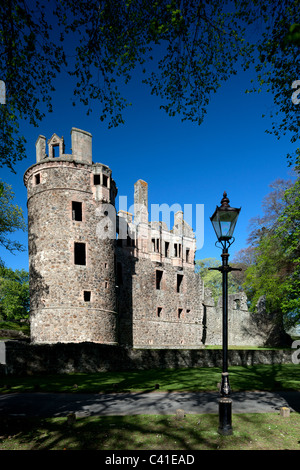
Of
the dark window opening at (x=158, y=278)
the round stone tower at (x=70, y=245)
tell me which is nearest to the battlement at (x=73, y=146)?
the round stone tower at (x=70, y=245)

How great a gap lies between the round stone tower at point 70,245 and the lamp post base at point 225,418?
48.9 ft

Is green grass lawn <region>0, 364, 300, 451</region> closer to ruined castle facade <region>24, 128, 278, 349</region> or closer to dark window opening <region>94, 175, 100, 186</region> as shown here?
ruined castle facade <region>24, 128, 278, 349</region>

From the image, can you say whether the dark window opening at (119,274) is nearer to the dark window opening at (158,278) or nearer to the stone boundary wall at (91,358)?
the dark window opening at (158,278)

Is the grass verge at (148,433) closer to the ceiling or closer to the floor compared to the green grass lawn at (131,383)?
closer to the ceiling

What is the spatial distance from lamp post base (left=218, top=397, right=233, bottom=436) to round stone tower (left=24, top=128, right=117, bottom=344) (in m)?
14.9

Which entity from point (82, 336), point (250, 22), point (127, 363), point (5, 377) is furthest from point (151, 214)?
point (250, 22)

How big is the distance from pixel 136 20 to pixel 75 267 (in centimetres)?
1522

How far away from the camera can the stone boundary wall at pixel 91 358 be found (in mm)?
13570

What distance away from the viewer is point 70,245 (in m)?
20.6

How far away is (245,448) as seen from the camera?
16.6ft

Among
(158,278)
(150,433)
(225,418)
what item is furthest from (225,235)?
(158,278)

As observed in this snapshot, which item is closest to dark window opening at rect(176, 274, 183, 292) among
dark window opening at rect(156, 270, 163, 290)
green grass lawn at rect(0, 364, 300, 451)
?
dark window opening at rect(156, 270, 163, 290)

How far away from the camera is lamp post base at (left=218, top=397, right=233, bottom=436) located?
18.5 feet

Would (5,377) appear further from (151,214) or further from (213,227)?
(151,214)
